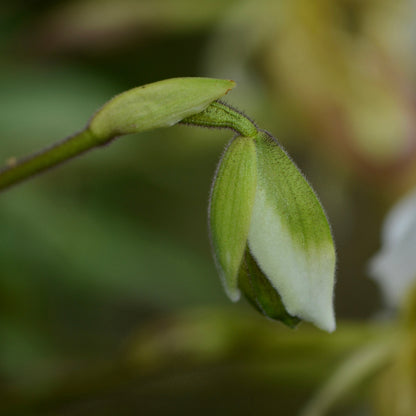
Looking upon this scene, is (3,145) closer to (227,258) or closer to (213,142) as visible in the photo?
(213,142)

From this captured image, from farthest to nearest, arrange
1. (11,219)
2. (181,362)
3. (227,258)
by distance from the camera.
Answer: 1. (11,219)
2. (181,362)
3. (227,258)

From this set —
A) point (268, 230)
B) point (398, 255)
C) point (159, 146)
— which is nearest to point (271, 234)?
point (268, 230)

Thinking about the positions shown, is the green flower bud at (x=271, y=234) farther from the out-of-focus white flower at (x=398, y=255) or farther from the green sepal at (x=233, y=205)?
the out-of-focus white flower at (x=398, y=255)

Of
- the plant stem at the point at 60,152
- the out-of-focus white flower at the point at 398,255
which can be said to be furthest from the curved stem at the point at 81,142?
the out-of-focus white flower at the point at 398,255

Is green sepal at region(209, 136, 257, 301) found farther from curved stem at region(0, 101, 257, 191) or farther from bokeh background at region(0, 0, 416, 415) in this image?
bokeh background at region(0, 0, 416, 415)

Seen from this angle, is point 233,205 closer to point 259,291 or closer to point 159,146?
point 259,291

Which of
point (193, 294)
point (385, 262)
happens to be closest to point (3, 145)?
point (193, 294)

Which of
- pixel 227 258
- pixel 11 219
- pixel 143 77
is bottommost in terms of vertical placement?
pixel 227 258

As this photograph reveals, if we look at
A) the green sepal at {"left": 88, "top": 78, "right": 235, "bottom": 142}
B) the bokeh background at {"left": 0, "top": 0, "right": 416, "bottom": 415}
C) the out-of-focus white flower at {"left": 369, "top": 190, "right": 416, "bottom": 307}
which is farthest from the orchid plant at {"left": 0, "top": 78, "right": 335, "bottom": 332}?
the bokeh background at {"left": 0, "top": 0, "right": 416, "bottom": 415}
